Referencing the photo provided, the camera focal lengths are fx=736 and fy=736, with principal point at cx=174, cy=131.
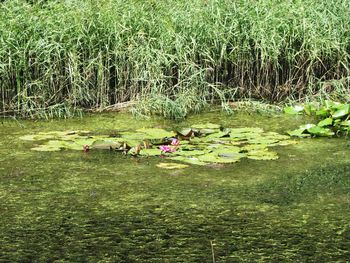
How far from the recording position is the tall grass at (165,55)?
4.93 m

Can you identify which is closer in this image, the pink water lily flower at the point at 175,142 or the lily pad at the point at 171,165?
the lily pad at the point at 171,165

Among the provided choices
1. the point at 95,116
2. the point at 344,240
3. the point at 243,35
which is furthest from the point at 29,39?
the point at 344,240

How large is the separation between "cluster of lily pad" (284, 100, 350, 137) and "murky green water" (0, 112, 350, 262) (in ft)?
0.48

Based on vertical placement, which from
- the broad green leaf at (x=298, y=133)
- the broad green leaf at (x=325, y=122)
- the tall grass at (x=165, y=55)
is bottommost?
the broad green leaf at (x=298, y=133)

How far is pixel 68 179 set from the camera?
3311 mm

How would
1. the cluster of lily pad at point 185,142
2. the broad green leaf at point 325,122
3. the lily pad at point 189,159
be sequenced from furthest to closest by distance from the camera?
the broad green leaf at point 325,122, the cluster of lily pad at point 185,142, the lily pad at point 189,159

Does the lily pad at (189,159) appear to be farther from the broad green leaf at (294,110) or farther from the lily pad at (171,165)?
the broad green leaf at (294,110)

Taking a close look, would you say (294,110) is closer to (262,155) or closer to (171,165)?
(262,155)

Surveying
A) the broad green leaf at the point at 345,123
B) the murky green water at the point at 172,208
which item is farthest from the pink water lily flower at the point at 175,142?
the broad green leaf at the point at 345,123

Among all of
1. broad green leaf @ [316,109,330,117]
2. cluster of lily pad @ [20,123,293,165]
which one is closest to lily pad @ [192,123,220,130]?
cluster of lily pad @ [20,123,293,165]

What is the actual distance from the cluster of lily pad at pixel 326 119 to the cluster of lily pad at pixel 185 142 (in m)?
0.15

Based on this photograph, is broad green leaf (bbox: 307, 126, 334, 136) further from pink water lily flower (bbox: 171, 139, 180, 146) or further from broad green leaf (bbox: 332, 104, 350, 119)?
pink water lily flower (bbox: 171, 139, 180, 146)

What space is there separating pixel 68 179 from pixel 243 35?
2.35 meters

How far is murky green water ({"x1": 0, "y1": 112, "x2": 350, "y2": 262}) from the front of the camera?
2439 mm
